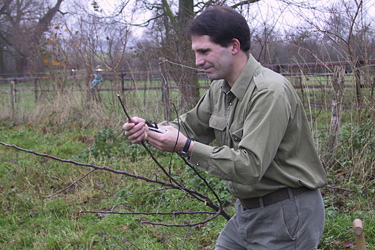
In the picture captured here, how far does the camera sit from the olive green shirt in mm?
1841

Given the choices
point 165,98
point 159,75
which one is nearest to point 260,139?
point 165,98

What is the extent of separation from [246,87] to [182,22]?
25.8 ft

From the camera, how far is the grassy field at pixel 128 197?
4.27m

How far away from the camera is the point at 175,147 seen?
1.99 meters

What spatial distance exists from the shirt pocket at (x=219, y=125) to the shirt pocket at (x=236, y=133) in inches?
5.0

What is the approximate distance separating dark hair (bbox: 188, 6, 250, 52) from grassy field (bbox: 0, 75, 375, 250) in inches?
45.9

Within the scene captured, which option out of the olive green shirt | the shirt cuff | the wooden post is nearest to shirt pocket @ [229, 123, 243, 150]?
the olive green shirt

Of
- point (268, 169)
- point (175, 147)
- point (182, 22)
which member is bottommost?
point (268, 169)

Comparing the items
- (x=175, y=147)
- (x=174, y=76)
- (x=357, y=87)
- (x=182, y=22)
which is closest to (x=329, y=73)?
(x=357, y=87)

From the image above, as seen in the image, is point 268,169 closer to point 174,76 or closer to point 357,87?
point 357,87

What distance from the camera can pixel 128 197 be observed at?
17.8 feet

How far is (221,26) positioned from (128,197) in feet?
12.6

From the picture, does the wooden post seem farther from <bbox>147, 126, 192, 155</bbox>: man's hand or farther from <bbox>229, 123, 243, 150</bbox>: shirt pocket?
<bbox>147, 126, 192, 155</bbox>: man's hand

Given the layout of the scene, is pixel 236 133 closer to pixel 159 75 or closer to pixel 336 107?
pixel 336 107
